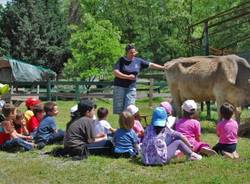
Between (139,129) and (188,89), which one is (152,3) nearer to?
(188,89)

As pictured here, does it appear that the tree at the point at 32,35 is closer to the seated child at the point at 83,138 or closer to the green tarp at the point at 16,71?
the green tarp at the point at 16,71

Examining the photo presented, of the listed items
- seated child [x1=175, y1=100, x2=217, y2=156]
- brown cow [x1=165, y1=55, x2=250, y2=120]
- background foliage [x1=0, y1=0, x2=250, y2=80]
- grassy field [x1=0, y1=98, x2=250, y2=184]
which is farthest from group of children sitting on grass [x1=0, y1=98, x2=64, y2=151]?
background foliage [x1=0, y1=0, x2=250, y2=80]

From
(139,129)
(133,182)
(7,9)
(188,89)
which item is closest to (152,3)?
(7,9)

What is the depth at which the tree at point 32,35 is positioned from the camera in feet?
125

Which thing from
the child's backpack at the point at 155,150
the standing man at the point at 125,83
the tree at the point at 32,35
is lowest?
the child's backpack at the point at 155,150

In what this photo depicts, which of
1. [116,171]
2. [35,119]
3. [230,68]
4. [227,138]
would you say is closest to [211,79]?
[230,68]

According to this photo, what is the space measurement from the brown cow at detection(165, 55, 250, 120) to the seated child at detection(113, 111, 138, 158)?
4.50 metres

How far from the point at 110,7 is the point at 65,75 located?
7.95 meters

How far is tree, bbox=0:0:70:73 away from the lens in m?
38.1

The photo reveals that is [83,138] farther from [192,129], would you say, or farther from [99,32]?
[99,32]

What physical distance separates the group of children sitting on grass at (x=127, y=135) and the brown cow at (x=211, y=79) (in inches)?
141

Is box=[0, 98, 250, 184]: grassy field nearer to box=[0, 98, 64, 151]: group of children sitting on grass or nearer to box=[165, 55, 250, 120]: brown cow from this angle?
box=[0, 98, 64, 151]: group of children sitting on grass

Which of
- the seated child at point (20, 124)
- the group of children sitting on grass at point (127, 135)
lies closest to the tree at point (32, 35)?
the seated child at point (20, 124)

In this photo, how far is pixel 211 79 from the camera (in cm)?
1328
